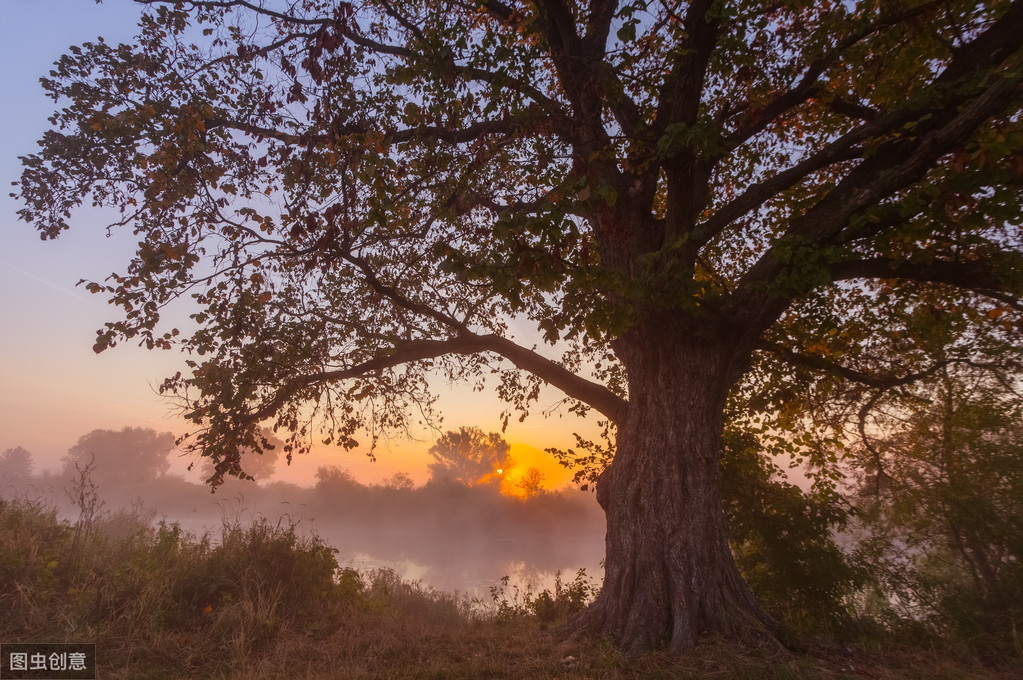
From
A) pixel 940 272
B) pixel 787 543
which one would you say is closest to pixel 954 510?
pixel 787 543

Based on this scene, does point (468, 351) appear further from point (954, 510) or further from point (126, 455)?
point (126, 455)

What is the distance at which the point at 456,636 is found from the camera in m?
6.44

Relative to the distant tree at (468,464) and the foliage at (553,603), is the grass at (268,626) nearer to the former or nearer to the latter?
the foliage at (553,603)

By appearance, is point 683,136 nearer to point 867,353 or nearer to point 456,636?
point 867,353

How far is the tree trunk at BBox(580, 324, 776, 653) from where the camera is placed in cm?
577

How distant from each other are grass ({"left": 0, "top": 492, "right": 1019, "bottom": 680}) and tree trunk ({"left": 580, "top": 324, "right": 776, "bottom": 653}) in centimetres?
44

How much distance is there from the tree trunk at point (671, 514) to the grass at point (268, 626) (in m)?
0.44

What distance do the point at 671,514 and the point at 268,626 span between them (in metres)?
5.18

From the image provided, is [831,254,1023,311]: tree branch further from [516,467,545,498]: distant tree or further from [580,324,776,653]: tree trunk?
[516,467,545,498]: distant tree

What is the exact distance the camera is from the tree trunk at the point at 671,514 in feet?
18.9

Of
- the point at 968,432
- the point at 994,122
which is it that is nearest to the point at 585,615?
the point at 968,432

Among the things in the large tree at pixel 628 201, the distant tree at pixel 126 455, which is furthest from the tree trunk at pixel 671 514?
the distant tree at pixel 126 455

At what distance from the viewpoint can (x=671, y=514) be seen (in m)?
6.19

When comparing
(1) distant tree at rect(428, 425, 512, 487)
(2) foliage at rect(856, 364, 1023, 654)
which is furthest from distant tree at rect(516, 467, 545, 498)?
(2) foliage at rect(856, 364, 1023, 654)
